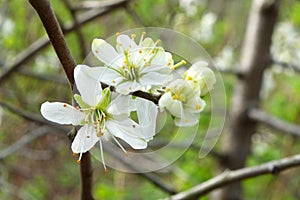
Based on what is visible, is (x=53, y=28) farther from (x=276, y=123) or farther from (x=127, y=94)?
(x=276, y=123)

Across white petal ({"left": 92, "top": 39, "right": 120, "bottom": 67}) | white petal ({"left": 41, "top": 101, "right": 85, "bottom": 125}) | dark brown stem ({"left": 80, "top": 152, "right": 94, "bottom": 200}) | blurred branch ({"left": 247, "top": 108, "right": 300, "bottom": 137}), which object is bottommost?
blurred branch ({"left": 247, "top": 108, "right": 300, "bottom": 137})

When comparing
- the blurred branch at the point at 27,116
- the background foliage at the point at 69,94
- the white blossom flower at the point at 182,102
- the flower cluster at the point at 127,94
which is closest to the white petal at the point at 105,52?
the flower cluster at the point at 127,94

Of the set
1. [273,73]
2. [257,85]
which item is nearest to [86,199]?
[257,85]

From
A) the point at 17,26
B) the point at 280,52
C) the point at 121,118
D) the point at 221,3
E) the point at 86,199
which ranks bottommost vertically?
the point at 221,3

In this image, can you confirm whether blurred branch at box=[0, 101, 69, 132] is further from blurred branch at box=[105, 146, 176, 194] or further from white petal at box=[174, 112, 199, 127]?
white petal at box=[174, 112, 199, 127]

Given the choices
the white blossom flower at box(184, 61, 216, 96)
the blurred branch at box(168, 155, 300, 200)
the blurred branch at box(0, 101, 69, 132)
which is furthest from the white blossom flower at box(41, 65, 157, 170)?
the blurred branch at box(0, 101, 69, 132)

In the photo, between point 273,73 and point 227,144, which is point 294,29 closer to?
point 273,73

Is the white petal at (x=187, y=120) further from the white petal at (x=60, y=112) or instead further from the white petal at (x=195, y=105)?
the white petal at (x=60, y=112)
